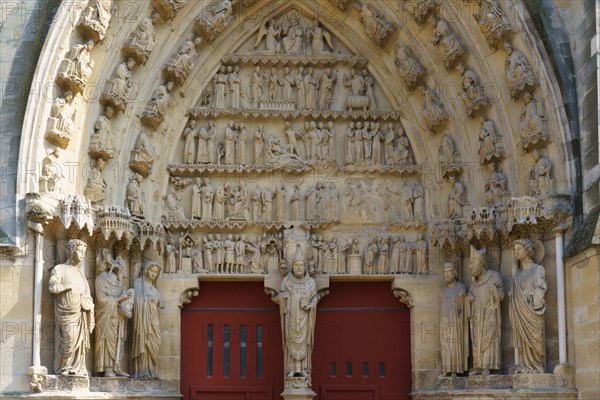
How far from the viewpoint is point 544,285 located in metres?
10.0

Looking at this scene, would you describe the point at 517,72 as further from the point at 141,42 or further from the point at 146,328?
the point at 146,328

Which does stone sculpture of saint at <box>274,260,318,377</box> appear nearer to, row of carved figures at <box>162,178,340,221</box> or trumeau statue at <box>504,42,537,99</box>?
row of carved figures at <box>162,178,340,221</box>

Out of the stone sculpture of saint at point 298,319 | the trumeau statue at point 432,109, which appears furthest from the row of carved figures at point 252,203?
the trumeau statue at point 432,109

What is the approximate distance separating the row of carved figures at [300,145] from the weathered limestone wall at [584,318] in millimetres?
2790

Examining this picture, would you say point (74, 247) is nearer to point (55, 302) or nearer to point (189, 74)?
point (55, 302)

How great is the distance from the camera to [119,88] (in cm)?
1100

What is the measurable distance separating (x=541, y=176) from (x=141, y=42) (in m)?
4.63

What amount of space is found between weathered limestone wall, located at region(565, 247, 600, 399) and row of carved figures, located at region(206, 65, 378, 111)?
342 centimetres

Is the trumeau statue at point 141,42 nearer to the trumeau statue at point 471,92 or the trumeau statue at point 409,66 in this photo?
the trumeau statue at point 409,66

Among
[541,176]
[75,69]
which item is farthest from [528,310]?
[75,69]

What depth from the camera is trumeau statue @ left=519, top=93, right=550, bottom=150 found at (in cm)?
1031

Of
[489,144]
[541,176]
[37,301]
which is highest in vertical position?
[489,144]

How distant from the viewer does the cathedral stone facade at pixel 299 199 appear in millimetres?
10078

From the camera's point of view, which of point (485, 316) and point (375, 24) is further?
point (375, 24)
